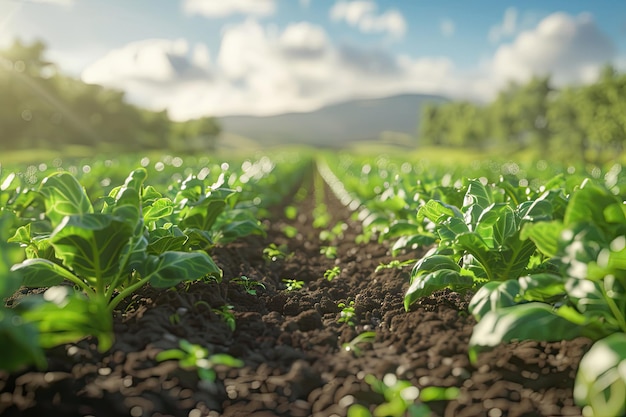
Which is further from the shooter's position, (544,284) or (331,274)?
(331,274)

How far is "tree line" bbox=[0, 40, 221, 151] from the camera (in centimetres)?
5562

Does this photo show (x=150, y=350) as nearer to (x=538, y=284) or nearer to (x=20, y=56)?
(x=538, y=284)

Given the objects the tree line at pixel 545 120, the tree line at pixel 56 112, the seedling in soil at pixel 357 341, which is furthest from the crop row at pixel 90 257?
the tree line at pixel 56 112

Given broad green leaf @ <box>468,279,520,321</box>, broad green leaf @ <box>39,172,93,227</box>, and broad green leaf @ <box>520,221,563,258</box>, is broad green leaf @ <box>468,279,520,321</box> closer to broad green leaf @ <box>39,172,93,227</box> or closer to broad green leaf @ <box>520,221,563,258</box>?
broad green leaf @ <box>520,221,563,258</box>

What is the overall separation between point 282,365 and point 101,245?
125 centimetres

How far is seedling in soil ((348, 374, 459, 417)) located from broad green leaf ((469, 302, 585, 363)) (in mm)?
275

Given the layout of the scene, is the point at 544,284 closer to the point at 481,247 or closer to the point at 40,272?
the point at 481,247

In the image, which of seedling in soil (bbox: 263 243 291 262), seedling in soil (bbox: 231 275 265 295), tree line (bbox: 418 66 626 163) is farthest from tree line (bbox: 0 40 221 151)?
seedling in soil (bbox: 231 275 265 295)

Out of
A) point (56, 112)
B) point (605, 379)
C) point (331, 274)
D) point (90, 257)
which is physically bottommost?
point (331, 274)

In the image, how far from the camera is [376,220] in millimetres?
6293

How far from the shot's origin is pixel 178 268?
2.93 m

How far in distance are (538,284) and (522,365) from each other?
459 millimetres

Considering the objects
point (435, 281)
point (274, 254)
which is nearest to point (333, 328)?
point (435, 281)

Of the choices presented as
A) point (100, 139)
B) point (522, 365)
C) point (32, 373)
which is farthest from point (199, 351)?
point (100, 139)
